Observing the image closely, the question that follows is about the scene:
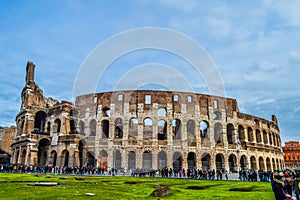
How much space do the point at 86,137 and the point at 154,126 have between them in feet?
32.1

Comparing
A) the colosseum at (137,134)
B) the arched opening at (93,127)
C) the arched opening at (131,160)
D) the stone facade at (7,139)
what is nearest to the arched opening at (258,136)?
the colosseum at (137,134)

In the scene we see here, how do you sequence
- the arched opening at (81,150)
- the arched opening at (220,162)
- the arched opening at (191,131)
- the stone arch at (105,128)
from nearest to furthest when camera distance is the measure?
the arched opening at (81,150), the arched opening at (191,131), the arched opening at (220,162), the stone arch at (105,128)

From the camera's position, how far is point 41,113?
4303 centimetres

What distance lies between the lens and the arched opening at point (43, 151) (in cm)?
3924

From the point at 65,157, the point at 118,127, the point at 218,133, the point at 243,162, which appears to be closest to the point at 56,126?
the point at 65,157

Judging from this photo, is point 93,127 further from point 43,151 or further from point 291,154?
point 291,154

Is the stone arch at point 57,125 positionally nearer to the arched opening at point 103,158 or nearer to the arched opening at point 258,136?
the arched opening at point 103,158

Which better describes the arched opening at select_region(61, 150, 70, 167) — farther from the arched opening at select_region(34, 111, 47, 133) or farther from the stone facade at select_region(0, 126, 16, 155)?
the stone facade at select_region(0, 126, 16, 155)

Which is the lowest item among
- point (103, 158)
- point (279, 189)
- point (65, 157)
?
point (279, 189)

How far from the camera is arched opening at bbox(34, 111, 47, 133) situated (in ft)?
140

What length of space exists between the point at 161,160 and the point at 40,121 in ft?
71.1

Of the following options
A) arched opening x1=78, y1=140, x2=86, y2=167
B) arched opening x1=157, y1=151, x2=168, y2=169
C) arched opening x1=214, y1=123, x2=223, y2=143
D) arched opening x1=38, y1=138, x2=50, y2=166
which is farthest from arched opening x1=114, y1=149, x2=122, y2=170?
arched opening x1=214, y1=123, x2=223, y2=143

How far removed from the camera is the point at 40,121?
143 feet

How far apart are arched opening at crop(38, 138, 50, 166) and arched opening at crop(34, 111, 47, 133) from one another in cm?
311
